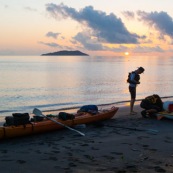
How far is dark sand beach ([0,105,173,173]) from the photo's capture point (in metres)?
5.38

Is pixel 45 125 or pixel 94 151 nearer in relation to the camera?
pixel 94 151

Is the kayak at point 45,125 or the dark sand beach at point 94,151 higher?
the kayak at point 45,125

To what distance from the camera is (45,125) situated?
8.17 m

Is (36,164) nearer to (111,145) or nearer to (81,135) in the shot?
(111,145)

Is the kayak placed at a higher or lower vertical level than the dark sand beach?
higher

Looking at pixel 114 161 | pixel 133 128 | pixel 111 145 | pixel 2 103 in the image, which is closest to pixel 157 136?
pixel 133 128

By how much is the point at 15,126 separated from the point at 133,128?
3.19m

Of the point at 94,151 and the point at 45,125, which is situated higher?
the point at 45,125

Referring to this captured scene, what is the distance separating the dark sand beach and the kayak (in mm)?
161

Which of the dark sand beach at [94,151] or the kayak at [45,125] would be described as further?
the kayak at [45,125]

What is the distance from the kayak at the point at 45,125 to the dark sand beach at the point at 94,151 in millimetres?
161

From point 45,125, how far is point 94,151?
2.17 meters

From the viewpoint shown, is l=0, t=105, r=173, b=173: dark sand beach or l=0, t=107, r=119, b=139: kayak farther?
l=0, t=107, r=119, b=139: kayak

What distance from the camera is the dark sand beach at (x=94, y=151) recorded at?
5379 mm
